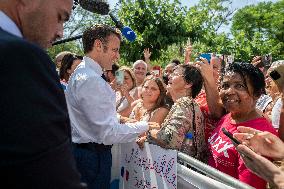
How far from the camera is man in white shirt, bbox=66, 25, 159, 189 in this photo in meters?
2.90

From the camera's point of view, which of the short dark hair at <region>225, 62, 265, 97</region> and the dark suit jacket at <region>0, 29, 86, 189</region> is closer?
the dark suit jacket at <region>0, 29, 86, 189</region>

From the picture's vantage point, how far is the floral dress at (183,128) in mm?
2781

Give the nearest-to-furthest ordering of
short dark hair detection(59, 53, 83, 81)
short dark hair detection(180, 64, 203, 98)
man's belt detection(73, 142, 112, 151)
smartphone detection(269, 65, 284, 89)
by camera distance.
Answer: smartphone detection(269, 65, 284, 89) < man's belt detection(73, 142, 112, 151) < short dark hair detection(180, 64, 203, 98) < short dark hair detection(59, 53, 83, 81)

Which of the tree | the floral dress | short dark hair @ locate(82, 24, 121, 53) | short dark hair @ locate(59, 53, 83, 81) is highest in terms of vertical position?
the tree

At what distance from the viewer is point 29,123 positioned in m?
0.77

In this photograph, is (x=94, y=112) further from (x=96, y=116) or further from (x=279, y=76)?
(x=279, y=76)

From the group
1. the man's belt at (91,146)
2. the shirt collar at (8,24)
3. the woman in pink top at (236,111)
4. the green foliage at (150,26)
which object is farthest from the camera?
the green foliage at (150,26)

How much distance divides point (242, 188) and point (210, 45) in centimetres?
2121

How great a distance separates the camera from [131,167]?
348 centimetres

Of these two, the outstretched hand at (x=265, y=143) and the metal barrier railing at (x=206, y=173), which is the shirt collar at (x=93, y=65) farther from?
the outstretched hand at (x=265, y=143)

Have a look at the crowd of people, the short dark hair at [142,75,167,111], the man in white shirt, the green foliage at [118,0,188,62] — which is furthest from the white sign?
the green foliage at [118,0,188,62]

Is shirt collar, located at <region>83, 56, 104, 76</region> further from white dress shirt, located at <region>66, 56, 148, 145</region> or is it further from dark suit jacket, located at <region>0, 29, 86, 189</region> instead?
dark suit jacket, located at <region>0, 29, 86, 189</region>

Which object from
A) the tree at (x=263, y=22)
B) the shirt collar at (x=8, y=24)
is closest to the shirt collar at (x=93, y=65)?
the shirt collar at (x=8, y=24)

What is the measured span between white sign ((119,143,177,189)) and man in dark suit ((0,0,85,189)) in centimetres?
196
